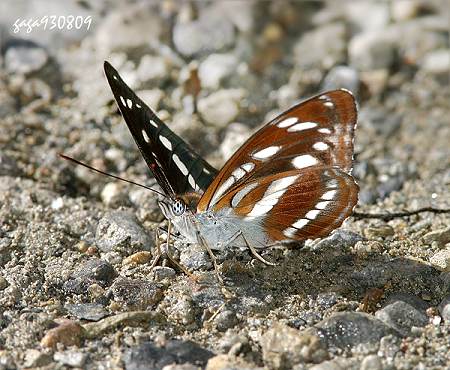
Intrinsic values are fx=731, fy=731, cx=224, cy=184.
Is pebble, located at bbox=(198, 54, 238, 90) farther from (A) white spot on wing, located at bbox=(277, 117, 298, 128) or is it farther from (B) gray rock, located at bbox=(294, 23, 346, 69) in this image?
(A) white spot on wing, located at bbox=(277, 117, 298, 128)

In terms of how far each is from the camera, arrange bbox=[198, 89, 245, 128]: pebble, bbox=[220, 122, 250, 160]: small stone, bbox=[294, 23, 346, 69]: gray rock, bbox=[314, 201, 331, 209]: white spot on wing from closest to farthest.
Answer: bbox=[314, 201, 331, 209]: white spot on wing, bbox=[220, 122, 250, 160]: small stone, bbox=[198, 89, 245, 128]: pebble, bbox=[294, 23, 346, 69]: gray rock

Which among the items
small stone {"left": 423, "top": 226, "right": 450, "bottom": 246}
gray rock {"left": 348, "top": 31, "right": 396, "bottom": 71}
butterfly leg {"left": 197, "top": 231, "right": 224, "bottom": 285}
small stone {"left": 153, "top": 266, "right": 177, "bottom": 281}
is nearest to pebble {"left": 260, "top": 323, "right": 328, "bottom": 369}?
butterfly leg {"left": 197, "top": 231, "right": 224, "bottom": 285}

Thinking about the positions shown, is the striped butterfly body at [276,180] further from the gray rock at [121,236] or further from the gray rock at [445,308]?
the gray rock at [445,308]

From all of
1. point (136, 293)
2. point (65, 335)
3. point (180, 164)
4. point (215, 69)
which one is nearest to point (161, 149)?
point (180, 164)

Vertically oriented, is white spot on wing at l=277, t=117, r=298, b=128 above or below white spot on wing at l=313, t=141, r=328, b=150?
above

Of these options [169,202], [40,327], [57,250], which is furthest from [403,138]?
[40,327]

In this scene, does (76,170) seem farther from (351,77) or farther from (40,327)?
(351,77)

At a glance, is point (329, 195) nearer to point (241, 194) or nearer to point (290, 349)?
point (241, 194)
